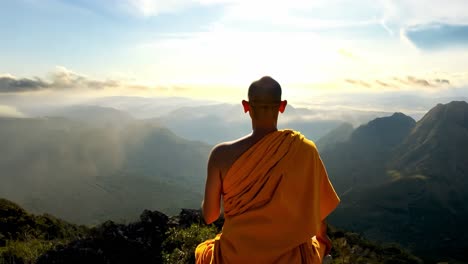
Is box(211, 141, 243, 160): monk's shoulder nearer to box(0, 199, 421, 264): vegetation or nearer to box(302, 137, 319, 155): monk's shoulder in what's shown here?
box(302, 137, 319, 155): monk's shoulder

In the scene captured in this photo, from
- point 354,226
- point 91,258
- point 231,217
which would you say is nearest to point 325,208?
point 231,217

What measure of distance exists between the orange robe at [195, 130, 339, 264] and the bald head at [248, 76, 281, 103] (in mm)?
408

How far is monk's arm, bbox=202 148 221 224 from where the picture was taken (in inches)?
189

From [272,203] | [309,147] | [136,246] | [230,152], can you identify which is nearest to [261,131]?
[230,152]

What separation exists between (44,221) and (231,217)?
713 inches

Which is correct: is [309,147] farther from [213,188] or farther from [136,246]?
[136,246]

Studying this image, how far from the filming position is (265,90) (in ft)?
15.2

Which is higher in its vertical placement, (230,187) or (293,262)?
(230,187)

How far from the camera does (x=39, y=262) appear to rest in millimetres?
9469

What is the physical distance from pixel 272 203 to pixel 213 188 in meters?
0.66

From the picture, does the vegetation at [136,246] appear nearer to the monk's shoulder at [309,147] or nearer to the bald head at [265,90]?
the monk's shoulder at [309,147]

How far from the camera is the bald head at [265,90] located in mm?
4629

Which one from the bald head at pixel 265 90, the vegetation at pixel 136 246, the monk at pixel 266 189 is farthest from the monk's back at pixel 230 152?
the vegetation at pixel 136 246

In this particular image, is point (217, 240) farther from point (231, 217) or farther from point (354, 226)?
point (354, 226)
